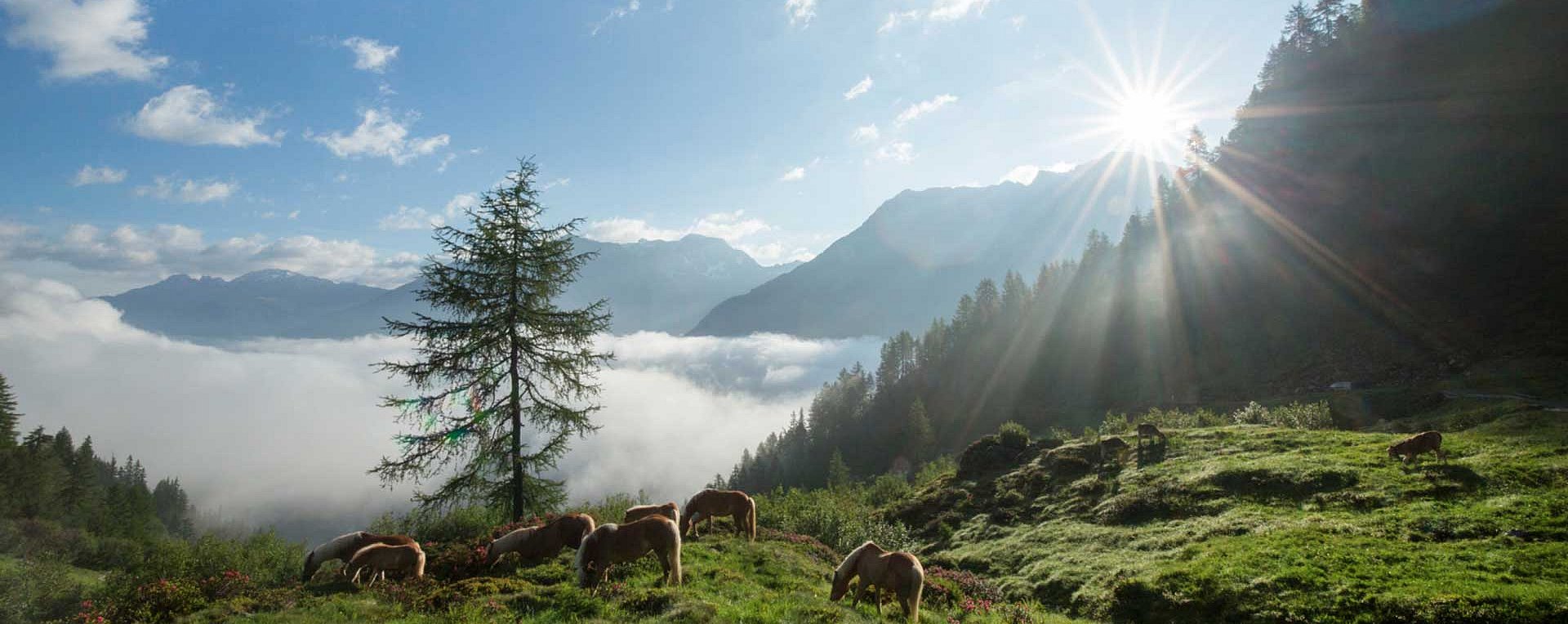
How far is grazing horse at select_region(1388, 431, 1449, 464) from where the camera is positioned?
1728 centimetres

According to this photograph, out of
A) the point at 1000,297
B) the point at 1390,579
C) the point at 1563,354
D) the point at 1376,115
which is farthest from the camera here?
the point at 1000,297

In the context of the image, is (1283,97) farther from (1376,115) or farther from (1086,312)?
(1086,312)

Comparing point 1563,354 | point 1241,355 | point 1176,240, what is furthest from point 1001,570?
point 1176,240

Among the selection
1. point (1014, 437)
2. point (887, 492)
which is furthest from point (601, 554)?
point (1014, 437)

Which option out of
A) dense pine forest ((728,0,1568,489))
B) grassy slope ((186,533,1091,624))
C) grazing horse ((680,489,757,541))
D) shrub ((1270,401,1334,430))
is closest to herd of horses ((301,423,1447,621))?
grazing horse ((680,489,757,541))

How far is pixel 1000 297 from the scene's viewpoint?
12650cm

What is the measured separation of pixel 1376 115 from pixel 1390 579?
313 feet

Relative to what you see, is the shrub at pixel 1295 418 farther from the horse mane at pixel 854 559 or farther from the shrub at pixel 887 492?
the horse mane at pixel 854 559

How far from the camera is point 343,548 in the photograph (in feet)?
44.5

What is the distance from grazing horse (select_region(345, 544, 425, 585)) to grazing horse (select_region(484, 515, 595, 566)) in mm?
1528

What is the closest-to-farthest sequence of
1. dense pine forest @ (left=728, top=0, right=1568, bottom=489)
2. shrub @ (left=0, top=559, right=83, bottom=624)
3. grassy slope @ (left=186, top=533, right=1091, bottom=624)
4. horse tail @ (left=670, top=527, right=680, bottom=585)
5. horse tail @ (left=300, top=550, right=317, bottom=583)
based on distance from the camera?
grassy slope @ (left=186, top=533, right=1091, bottom=624)
horse tail @ (left=670, top=527, right=680, bottom=585)
shrub @ (left=0, top=559, right=83, bottom=624)
horse tail @ (left=300, top=550, right=317, bottom=583)
dense pine forest @ (left=728, top=0, right=1568, bottom=489)

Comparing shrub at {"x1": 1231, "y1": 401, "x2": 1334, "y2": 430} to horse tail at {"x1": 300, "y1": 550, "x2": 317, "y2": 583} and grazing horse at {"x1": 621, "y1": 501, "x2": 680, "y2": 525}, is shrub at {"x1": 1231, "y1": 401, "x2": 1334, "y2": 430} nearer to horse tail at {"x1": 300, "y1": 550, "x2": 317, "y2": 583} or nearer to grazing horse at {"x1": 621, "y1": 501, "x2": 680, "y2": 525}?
grazing horse at {"x1": 621, "y1": 501, "x2": 680, "y2": 525}

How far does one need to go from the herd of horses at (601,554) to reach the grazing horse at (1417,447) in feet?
54.8

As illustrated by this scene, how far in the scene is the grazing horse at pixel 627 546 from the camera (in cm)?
1173
